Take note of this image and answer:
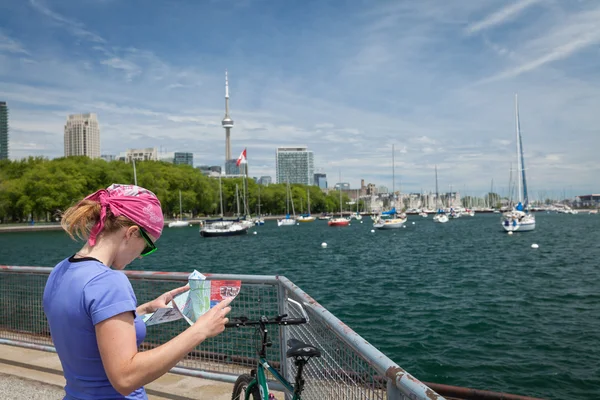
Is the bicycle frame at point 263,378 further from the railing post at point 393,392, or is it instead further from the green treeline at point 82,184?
the green treeline at point 82,184

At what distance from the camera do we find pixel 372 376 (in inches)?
105

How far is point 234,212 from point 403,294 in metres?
137

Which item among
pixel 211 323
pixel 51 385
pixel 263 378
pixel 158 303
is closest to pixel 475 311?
pixel 51 385

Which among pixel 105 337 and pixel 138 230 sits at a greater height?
pixel 138 230

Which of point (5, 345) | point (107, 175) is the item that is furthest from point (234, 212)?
point (5, 345)

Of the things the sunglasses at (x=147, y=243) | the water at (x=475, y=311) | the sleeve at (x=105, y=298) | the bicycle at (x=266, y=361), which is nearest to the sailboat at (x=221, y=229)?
the water at (x=475, y=311)

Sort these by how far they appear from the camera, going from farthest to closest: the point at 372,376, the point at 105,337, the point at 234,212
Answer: the point at 234,212, the point at 372,376, the point at 105,337

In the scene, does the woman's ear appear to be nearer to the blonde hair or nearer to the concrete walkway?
the blonde hair

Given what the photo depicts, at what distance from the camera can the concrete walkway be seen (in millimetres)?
5457

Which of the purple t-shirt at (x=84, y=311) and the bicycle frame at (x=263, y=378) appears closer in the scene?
the purple t-shirt at (x=84, y=311)

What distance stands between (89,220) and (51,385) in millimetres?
4552

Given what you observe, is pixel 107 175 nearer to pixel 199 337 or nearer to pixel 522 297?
pixel 522 297

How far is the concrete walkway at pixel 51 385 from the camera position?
215 inches

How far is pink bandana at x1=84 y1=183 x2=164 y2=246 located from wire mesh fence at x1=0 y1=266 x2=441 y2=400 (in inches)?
49.1
